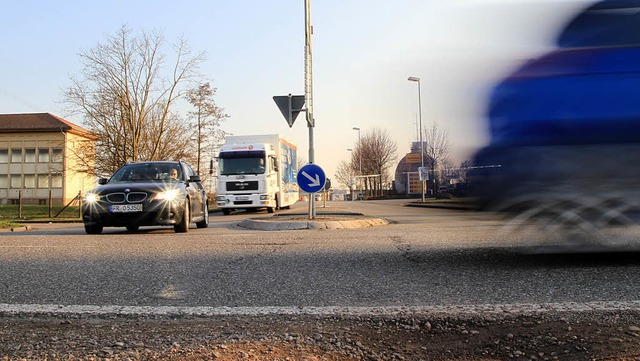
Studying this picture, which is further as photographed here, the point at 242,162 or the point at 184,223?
the point at 242,162

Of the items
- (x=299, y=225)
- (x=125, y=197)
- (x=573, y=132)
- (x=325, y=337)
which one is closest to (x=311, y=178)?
(x=299, y=225)

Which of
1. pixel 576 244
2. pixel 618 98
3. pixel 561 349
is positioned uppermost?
pixel 618 98

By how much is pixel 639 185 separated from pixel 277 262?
3.40m

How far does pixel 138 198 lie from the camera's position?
32.3ft

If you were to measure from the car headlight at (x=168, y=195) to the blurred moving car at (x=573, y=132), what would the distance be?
6.71 meters

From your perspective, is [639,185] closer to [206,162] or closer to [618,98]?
[618,98]

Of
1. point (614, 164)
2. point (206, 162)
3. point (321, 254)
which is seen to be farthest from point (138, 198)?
point (206, 162)

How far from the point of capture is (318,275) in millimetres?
4719

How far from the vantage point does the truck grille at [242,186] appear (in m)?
21.7

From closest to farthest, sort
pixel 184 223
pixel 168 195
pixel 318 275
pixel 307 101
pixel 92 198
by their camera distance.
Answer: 1. pixel 318 275
2. pixel 92 198
3. pixel 168 195
4. pixel 184 223
5. pixel 307 101

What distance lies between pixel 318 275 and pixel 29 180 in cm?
5406

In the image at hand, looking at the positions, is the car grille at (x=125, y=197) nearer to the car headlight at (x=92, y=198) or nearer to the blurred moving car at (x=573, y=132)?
the car headlight at (x=92, y=198)

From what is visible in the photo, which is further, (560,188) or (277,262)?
(277,262)

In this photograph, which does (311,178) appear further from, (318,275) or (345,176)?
(345,176)
